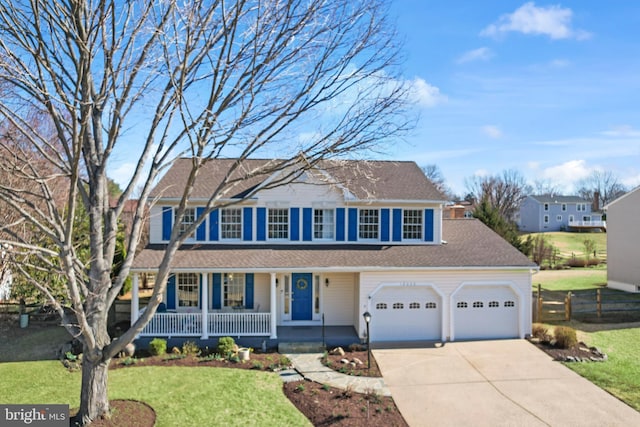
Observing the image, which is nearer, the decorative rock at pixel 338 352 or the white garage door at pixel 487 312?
the decorative rock at pixel 338 352

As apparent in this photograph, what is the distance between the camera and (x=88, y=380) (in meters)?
7.97

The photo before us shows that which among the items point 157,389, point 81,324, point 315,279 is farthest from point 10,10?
point 315,279

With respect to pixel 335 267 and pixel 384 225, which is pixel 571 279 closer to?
pixel 384 225

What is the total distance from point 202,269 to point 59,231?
6786mm

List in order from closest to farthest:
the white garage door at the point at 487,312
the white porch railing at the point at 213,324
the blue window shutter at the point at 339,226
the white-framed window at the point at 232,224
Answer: the white porch railing at the point at 213,324 → the white garage door at the point at 487,312 → the white-framed window at the point at 232,224 → the blue window shutter at the point at 339,226

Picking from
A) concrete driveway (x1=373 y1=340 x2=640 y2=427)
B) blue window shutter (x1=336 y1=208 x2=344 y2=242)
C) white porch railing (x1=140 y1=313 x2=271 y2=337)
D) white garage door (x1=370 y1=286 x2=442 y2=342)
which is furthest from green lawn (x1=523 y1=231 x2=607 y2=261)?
white porch railing (x1=140 y1=313 x2=271 y2=337)

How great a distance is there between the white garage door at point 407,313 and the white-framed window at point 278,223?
14.8 ft

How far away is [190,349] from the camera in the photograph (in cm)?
1298

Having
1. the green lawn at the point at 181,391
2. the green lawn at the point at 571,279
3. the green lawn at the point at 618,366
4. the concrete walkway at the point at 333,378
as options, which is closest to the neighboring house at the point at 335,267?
the concrete walkway at the point at 333,378

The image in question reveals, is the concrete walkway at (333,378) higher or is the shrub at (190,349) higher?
the shrub at (190,349)

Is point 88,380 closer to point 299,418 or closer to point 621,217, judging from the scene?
point 299,418

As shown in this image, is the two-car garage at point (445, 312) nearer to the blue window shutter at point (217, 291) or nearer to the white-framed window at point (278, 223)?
the white-framed window at point (278, 223)

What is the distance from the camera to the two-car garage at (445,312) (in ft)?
47.1

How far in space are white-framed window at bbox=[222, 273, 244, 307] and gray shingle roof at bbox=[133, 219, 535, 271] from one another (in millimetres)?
1046
